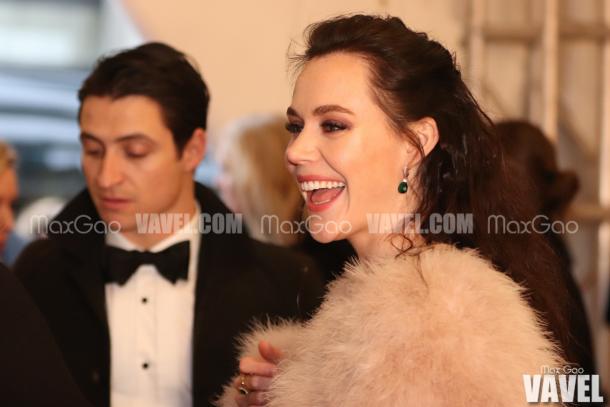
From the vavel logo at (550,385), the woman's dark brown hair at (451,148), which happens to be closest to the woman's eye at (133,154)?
the woman's dark brown hair at (451,148)

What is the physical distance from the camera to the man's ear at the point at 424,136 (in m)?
1.96

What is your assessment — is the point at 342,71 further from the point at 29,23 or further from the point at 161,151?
the point at 29,23

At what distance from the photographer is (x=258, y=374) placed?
203 cm

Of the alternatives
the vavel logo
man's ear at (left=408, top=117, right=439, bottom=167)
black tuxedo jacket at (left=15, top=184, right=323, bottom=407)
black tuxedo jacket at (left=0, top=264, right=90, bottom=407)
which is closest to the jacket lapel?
black tuxedo jacket at (left=15, top=184, right=323, bottom=407)

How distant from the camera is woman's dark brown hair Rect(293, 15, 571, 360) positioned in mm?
1934

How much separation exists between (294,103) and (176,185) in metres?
0.92

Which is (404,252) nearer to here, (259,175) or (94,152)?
(94,152)

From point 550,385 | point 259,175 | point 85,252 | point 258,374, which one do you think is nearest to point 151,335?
point 85,252

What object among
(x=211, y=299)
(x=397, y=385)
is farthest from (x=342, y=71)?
(x=211, y=299)

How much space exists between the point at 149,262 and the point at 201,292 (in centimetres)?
18

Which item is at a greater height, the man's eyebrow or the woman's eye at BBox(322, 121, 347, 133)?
the man's eyebrow

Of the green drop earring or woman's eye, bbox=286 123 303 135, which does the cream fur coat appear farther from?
woman's eye, bbox=286 123 303 135

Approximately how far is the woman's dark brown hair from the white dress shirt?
0.99 meters

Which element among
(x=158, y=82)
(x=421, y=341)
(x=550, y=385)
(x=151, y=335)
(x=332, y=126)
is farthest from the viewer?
(x=158, y=82)
